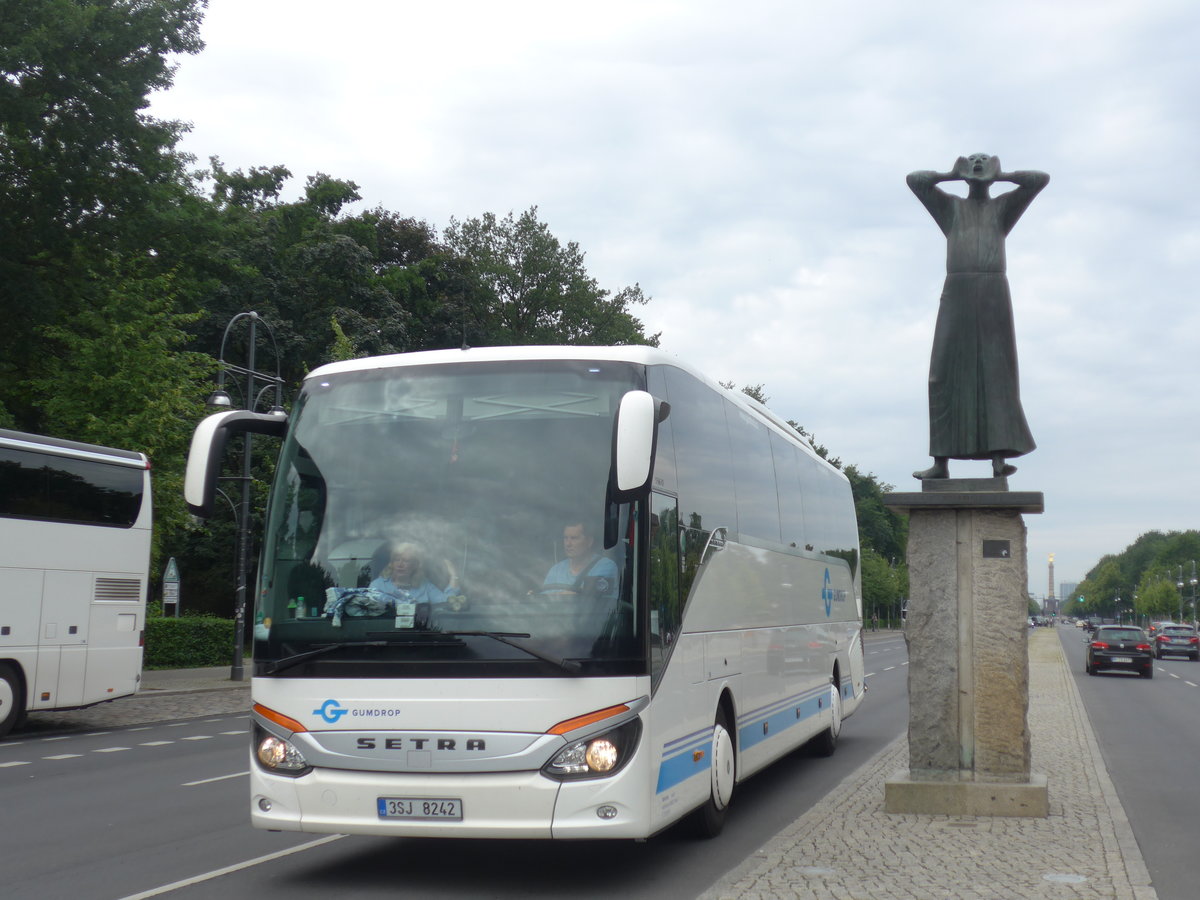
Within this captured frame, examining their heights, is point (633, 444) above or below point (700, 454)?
below

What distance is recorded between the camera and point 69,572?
59.4ft

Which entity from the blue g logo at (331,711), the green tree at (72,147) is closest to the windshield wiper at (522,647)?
the blue g logo at (331,711)

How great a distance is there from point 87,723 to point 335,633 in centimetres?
1452

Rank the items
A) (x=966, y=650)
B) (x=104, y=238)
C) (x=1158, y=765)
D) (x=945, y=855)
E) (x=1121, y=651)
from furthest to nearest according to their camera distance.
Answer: (x=1121, y=651) < (x=104, y=238) < (x=1158, y=765) < (x=966, y=650) < (x=945, y=855)

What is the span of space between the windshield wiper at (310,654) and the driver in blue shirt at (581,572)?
41.9 inches

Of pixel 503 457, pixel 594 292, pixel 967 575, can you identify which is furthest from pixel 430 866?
pixel 594 292

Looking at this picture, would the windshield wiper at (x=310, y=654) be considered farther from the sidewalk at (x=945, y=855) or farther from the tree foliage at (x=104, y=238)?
the tree foliage at (x=104, y=238)

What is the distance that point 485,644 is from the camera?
734 centimetres

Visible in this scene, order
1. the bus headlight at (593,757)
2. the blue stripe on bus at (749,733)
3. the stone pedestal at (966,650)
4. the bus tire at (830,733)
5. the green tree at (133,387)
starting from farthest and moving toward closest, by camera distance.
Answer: the green tree at (133,387) → the bus tire at (830,733) → the stone pedestal at (966,650) → the blue stripe on bus at (749,733) → the bus headlight at (593,757)

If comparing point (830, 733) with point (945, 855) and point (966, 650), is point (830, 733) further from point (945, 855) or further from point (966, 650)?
point (945, 855)

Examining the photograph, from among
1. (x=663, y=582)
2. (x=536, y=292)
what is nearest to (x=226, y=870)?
(x=663, y=582)

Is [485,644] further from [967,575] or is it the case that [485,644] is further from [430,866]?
[967,575]

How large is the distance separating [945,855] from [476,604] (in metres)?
3.59

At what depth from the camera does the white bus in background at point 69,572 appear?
17.2 meters
